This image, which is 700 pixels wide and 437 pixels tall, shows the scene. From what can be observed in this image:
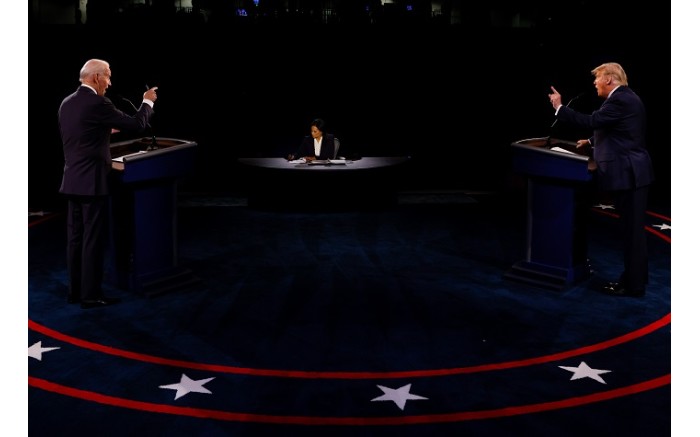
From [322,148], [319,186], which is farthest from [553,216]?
[322,148]

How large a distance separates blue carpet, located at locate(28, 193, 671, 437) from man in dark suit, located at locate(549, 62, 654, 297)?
55cm

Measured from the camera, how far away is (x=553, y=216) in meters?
5.90

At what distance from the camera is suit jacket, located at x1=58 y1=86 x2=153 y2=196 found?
5.08 m

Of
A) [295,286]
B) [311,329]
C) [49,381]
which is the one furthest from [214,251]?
[49,381]

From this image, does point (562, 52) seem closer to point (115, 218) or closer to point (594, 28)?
point (594, 28)

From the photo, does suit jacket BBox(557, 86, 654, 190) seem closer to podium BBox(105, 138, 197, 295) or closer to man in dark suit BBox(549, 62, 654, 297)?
man in dark suit BBox(549, 62, 654, 297)

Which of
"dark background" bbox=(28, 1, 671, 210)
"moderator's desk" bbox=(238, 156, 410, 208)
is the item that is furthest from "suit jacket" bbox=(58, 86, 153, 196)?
"dark background" bbox=(28, 1, 671, 210)

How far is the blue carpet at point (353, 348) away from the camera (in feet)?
12.3

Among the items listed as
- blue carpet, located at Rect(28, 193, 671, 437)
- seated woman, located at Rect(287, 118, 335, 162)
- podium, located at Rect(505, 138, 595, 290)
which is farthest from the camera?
seated woman, located at Rect(287, 118, 335, 162)

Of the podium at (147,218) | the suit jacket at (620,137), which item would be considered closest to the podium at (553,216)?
the suit jacket at (620,137)

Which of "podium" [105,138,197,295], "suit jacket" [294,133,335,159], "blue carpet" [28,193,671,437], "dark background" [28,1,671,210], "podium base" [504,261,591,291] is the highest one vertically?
"dark background" [28,1,671,210]

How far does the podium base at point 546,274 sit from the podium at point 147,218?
257 centimetres

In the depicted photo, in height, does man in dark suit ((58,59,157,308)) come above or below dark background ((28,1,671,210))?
below

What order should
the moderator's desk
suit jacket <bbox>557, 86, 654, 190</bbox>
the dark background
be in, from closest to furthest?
suit jacket <bbox>557, 86, 654, 190</bbox> < the moderator's desk < the dark background
